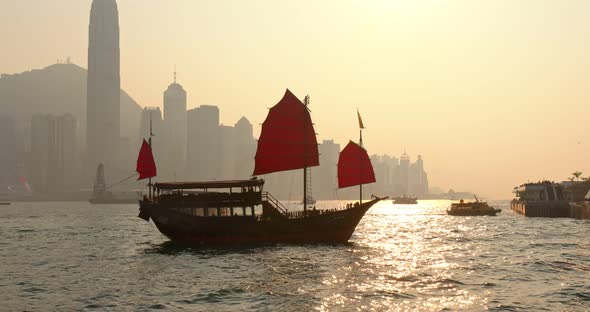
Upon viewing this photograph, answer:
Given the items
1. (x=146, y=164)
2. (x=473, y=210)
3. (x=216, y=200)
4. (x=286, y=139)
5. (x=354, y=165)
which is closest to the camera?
(x=216, y=200)

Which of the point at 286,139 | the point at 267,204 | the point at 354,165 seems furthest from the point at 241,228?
the point at 354,165

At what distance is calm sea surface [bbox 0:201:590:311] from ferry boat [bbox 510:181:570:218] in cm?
6206

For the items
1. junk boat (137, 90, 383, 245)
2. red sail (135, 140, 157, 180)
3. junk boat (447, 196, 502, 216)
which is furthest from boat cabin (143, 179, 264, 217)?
junk boat (447, 196, 502, 216)

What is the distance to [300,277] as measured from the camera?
111 feet

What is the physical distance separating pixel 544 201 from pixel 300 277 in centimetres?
9987

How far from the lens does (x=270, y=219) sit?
51.4m

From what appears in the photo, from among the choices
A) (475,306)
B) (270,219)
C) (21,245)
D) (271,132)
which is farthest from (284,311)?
(21,245)

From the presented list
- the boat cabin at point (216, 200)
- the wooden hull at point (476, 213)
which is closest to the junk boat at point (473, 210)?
the wooden hull at point (476, 213)

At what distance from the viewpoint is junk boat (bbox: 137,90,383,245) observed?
50781 millimetres

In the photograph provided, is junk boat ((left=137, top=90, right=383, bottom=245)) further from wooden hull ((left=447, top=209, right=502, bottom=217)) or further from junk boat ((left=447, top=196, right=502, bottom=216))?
junk boat ((left=447, top=196, right=502, bottom=216))

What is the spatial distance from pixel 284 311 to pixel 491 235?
49.0 m

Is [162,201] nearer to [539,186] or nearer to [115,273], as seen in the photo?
[115,273]

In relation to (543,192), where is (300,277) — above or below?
below

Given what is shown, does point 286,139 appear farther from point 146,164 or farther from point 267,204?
point 146,164
